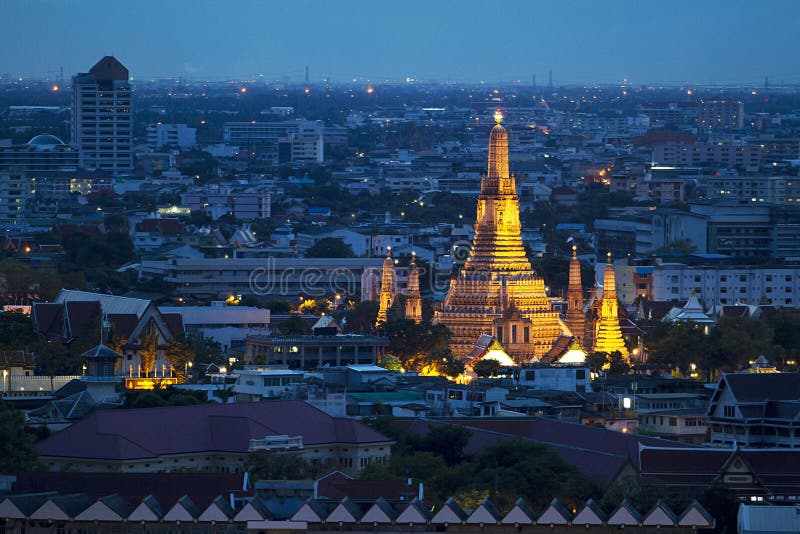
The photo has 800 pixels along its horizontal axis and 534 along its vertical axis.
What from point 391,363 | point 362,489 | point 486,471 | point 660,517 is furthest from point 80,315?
point 660,517

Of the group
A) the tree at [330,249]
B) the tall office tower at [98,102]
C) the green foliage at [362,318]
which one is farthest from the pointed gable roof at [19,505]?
the tall office tower at [98,102]

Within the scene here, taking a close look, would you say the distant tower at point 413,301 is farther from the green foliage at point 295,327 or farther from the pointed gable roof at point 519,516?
the pointed gable roof at point 519,516

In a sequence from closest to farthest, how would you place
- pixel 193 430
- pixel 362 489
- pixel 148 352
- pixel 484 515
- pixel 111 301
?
1. pixel 484 515
2. pixel 362 489
3. pixel 193 430
4. pixel 148 352
5. pixel 111 301

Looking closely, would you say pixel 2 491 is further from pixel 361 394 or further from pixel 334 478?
pixel 361 394

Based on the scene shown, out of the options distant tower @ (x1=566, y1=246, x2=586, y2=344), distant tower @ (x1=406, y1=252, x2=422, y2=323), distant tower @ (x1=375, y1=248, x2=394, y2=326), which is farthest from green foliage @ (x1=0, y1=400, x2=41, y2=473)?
distant tower @ (x1=566, y1=246, x2=586, y2=344)

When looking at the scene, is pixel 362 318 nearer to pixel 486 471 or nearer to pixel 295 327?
pixel 295 327
